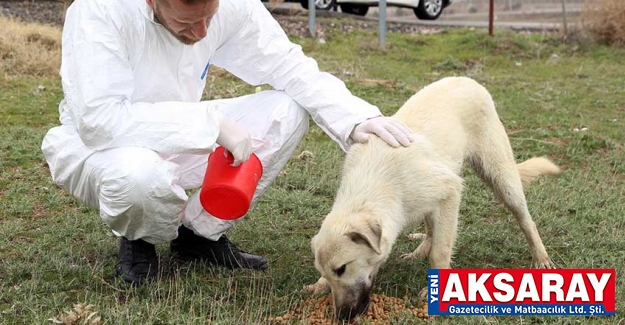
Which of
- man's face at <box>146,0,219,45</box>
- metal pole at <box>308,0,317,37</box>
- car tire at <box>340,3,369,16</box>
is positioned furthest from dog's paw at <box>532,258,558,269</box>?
car tire at <box>340,3,369,16</box>

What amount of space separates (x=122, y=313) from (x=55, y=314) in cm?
37

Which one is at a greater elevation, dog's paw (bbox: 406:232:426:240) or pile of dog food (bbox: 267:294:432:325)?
pile of dog food (bbox: 267:294:432:325)

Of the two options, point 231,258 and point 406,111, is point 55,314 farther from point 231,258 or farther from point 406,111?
point 406,111

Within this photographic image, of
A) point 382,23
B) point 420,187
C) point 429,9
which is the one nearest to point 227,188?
point 420,187

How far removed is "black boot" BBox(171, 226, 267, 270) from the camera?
414 centimetres

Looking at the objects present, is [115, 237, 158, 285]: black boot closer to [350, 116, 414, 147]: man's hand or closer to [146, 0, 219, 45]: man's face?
[146, 0, 219, 45]: man's face

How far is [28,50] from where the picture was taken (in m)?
9.45

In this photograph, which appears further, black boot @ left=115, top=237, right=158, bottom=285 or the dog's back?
the dog's back

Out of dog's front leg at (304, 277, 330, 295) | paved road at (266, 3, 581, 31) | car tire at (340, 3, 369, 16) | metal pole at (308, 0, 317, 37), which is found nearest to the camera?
dog's front leg at (304, 277, 330, 295)

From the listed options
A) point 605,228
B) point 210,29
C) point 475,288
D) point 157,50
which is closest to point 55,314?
point 157,50

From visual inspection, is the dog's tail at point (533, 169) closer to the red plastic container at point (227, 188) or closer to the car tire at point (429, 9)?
the red plastic container at point (227, 188)

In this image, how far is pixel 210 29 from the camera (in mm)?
3863

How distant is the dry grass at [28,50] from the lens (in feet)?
30.0

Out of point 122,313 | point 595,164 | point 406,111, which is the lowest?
point 595,164
